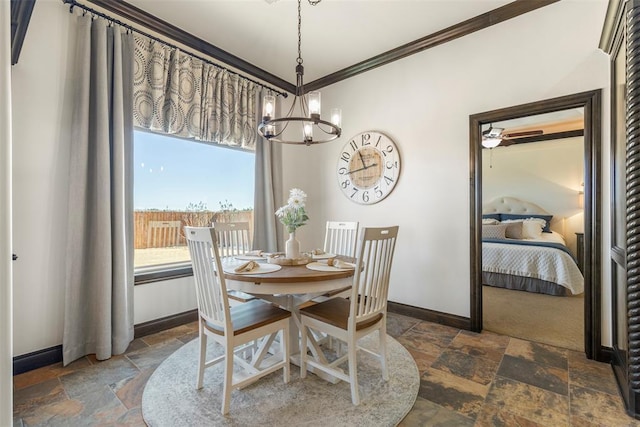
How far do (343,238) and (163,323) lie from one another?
6.33ft

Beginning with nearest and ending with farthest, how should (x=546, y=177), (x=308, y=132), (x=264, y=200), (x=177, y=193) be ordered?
1. (x=308, y=132)
2. (x=177, y=193)
3. (x=264, y=200)
4. (x=546, y=177)

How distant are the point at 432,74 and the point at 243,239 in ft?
8.56

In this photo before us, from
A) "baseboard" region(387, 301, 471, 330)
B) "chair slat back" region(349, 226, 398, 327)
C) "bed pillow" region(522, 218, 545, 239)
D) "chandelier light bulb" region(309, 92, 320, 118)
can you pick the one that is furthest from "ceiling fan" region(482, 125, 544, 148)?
"chair slat back" region(349, 226, 398, 327)

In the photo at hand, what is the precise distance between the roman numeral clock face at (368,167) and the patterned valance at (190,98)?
47.1 inches

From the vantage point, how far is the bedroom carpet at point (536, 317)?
267 cm

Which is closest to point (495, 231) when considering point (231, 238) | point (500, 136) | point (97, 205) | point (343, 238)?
point (500, 136)

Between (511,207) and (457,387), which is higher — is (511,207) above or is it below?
above

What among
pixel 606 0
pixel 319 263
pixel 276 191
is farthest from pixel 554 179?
pixel 319 263

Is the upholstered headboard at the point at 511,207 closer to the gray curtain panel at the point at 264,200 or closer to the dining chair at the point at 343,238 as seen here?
the dining chair at the point at 343,238

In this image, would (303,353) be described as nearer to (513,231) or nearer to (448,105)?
(448,105)

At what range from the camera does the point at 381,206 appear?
11.3 feet

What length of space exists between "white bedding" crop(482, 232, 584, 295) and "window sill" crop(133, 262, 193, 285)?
4128mm

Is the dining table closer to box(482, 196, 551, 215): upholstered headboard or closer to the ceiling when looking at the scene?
the ceiling

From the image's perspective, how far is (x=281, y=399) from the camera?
179 cm
